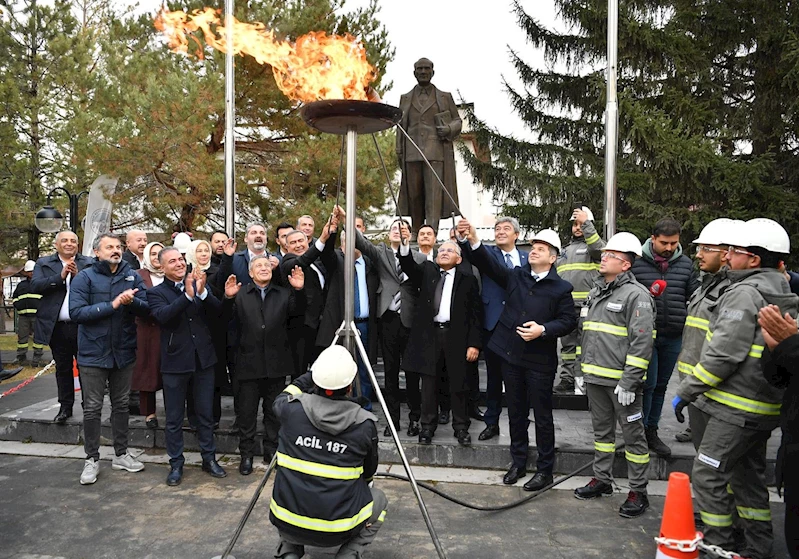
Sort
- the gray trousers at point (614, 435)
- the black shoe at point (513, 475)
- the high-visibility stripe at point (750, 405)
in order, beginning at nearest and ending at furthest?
1. the high-visibility stripe at point (750, 405)
2. the gray trousers at point (614, 435)
3. the black shoe at point (513, 475)

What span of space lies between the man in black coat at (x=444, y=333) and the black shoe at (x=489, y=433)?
0.16 metres

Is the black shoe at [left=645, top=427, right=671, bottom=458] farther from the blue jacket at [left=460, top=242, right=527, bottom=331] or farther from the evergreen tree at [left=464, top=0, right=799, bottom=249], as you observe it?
the evergreen tree at [left=464, top=0, right=799, bottom=249]

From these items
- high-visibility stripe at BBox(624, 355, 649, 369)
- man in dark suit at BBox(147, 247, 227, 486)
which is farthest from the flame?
high-visibility stripe at BBox(624, 355, 649, 369)

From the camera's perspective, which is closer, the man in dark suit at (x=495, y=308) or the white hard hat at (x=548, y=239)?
the white hard hat at (x=548, y=239)

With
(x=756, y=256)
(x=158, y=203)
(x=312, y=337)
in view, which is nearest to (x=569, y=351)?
(x=312, y=337)

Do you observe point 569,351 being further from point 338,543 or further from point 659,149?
point 659,149

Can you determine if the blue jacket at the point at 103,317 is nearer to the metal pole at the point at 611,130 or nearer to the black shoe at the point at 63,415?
the black shoe at the point at 63,415

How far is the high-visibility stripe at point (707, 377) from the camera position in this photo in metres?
3.81

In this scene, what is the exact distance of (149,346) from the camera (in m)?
6.35

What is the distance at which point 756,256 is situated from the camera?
12.6 ft

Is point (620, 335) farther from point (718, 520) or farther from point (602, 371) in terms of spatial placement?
point (718, 520)

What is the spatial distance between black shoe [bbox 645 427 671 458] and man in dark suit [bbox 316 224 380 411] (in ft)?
9.05

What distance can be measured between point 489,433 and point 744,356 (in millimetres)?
2694

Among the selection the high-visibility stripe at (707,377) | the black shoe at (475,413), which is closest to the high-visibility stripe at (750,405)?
the high-visibility stripe at (707,377)
